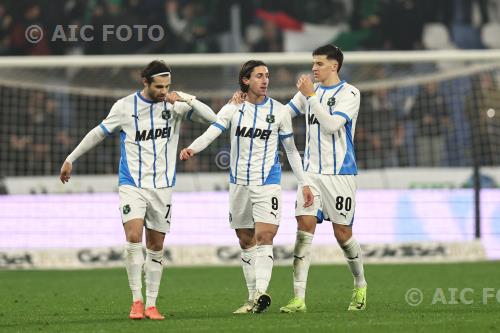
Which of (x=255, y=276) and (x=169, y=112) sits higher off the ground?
(x=169, y=112)

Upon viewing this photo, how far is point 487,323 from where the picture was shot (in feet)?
26.8

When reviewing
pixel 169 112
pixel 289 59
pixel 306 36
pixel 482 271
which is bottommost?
pixel 482 271

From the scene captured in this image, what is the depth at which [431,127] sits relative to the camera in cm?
2116

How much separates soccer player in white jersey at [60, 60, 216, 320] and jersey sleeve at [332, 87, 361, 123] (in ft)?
3.94

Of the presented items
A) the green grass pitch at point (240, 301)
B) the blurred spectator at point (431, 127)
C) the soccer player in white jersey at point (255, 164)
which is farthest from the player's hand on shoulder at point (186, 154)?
the blurred spectator at point (431, 127)

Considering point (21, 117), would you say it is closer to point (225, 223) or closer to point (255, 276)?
point (225, 223)

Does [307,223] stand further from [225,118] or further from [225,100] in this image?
[225,100]

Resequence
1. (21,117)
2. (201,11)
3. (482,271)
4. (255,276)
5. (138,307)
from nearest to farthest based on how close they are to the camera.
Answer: (138,307) → (255,276) → (482,271) → (21,117) → (201,11)

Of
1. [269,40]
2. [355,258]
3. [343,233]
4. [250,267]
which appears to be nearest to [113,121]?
[250,267]

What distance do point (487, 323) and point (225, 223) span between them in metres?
9.97

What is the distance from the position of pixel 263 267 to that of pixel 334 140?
131 cm

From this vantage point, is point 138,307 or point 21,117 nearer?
point 138,307

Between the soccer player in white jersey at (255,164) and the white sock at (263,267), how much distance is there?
11 millimetres

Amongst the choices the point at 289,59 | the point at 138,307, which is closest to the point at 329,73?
the point at 138,307
